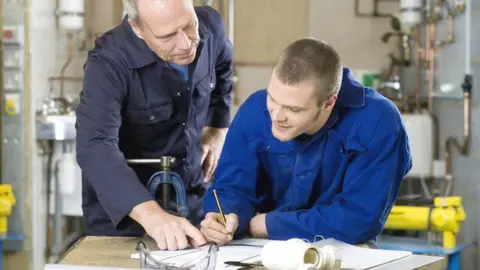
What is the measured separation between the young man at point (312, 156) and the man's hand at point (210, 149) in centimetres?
51

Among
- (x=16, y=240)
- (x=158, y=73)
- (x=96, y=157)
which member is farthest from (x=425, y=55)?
(x=96, y=157)

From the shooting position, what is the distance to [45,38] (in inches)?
216

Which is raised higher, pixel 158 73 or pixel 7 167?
pixel 158 73

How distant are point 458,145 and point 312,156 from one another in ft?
8.03

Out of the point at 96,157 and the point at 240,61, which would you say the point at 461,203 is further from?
the point at 96,157

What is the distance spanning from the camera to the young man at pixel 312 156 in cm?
243

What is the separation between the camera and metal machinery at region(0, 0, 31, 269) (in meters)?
5.18

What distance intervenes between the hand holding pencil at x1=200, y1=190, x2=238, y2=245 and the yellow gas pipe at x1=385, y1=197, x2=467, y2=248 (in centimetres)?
227

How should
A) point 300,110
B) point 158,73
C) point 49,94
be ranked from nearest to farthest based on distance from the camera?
point 300,110, point 158,73, point 49,94

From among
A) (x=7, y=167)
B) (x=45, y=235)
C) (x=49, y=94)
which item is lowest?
(x=45, y=235)

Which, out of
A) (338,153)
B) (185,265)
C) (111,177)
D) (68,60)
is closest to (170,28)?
(111,177)

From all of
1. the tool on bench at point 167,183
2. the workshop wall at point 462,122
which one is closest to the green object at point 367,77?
the workshop wall at point 462,122

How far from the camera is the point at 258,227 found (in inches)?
103

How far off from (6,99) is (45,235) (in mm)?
859
